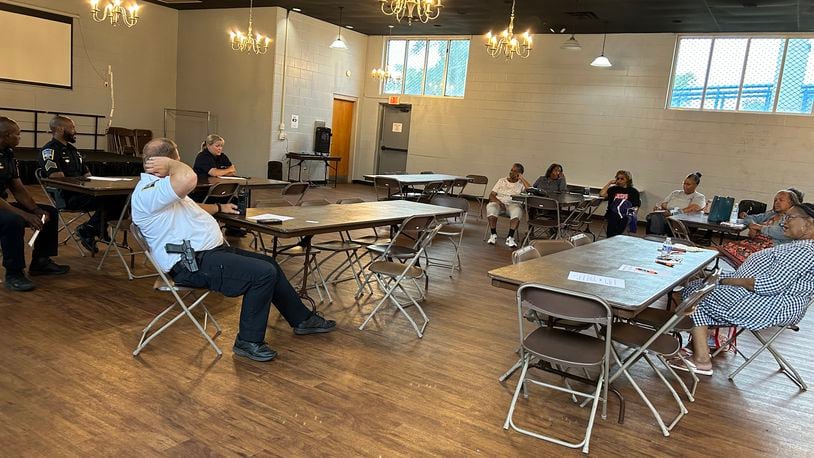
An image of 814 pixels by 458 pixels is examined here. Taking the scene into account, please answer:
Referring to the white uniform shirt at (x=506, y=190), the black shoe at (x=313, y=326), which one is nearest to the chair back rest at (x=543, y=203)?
the white uniform shirt at (x=506, y=190)

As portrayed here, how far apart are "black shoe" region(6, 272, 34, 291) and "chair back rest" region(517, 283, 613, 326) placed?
3642 millimetres

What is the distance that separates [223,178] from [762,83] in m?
9.62

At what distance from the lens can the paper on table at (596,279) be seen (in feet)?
10.1

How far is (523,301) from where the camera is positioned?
9.16 ft

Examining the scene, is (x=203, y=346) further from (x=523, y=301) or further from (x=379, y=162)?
(x=379, y=162)

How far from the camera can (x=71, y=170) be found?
5223 mm

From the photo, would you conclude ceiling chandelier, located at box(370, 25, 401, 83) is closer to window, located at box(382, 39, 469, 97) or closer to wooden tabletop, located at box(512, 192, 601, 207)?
window, located at box(382, 39, 469, 97)

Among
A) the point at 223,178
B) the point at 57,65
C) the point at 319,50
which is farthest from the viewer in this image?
the point at 319,50

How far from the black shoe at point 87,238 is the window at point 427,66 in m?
9.61

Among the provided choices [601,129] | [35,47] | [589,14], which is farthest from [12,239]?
[601,129]

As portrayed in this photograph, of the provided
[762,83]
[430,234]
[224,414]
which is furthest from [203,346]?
[762,83]

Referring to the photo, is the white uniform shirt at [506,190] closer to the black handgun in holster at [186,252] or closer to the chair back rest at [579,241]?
the chair back rest at [579,241]

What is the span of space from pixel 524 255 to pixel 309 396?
1.52 m

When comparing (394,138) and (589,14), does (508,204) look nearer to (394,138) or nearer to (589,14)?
(589,14)
